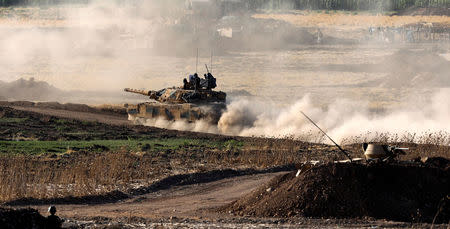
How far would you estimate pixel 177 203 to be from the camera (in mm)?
23062

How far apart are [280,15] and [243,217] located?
7298 centimetres

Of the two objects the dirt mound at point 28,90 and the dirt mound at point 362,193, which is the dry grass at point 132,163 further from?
the dirt mound at point 28,90

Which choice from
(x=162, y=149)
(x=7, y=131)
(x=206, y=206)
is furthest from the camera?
(x=7, y=131)

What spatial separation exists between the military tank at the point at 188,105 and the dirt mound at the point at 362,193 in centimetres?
2507

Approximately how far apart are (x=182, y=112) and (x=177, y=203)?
23.0 m

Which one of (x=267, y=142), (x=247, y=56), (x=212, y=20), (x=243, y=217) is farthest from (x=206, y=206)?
(x=212, y=20)

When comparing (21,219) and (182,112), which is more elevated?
(21,219)

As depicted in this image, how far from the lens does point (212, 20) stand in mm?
88500

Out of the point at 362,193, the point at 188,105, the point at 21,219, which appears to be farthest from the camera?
the point at 188,105

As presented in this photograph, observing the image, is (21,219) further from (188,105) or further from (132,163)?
(188,105)

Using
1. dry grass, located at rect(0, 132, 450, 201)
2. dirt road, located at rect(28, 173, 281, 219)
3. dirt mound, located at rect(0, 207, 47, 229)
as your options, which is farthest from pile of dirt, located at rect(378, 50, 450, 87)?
dirt mound, located at rect(0, 207, 47, 229)

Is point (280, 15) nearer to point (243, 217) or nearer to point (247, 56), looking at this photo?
point (247, 56)

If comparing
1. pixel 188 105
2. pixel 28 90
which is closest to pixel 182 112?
pixel 188 105

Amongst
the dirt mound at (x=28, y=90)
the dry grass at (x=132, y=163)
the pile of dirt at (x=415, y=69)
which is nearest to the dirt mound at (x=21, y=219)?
the dry grass at (x=132, y=163)
